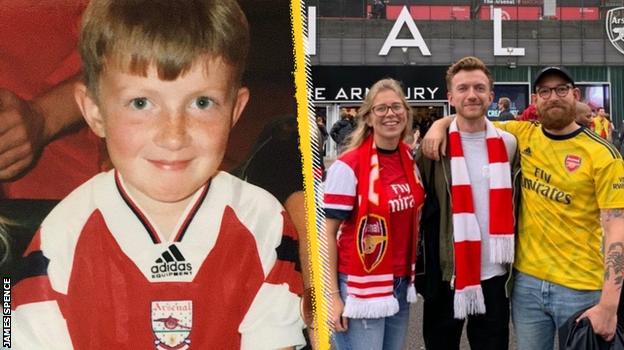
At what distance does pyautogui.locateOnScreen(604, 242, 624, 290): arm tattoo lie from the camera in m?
2.67

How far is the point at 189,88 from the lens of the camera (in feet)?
5.41

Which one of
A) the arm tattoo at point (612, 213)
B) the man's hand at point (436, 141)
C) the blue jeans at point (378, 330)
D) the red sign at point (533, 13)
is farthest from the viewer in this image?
the red sign at point (533, 13)

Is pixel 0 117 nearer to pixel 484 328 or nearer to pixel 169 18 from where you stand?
pixel 169 18

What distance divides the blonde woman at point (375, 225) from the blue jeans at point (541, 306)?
474 mm

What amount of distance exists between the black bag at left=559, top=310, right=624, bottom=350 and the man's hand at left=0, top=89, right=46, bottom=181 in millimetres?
2179

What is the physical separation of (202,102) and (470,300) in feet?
5.74

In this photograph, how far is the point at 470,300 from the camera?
2.91 m

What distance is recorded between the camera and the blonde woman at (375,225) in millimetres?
2807

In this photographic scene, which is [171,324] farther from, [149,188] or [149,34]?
[149,34]

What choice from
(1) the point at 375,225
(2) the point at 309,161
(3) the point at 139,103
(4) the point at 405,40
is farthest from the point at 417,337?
(4) the point at 405,40

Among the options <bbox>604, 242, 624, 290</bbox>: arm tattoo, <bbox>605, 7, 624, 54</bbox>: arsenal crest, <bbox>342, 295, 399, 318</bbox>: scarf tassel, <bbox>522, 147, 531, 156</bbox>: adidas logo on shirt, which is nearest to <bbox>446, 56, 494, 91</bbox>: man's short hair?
<bbox>522, 147, 531, 156</bbox>: adidas logo on shirt

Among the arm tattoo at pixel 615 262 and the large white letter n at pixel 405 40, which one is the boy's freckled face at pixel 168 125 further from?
the large white letter n at pixel 405 40

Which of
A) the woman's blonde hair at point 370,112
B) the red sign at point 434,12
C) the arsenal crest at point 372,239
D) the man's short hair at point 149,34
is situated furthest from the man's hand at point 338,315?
the red sign at point 434,12

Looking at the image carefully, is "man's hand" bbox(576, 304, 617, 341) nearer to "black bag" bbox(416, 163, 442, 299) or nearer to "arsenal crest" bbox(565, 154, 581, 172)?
"arsenal crest" bbox(565, 154, 581, 172)
